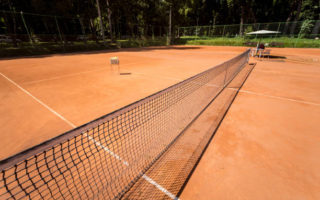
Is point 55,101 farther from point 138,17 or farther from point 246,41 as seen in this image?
point 138,17

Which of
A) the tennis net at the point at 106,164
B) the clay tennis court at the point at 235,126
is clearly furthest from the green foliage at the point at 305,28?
the tennis net at the point at 106,164

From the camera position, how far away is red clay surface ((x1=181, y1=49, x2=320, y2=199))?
2.43 m

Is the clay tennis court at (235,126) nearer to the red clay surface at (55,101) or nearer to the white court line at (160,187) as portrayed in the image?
the red clay surface at (55,101)

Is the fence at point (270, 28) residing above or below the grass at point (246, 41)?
above

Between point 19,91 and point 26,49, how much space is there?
18.5 metres

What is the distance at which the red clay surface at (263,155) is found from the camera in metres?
2.43

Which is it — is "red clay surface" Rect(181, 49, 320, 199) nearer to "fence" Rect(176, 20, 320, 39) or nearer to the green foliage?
"fence" Rect(176, 20, 320, 39)

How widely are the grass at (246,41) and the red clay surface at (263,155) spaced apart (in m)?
27.2

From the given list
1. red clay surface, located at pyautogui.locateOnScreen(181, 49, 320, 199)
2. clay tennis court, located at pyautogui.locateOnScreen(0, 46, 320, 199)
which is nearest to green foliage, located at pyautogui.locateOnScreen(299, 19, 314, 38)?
clay tennis court, located at pyautogui.locateOnScreen(0, 46, 320, 199)

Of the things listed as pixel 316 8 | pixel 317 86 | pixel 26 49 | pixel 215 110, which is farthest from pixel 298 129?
pixel 316 8

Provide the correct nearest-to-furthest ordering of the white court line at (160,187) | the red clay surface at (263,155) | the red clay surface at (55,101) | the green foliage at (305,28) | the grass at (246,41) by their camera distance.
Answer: the white court line at (160,187) < the red clay surface at (263,155) < the red clay surface at (55,101) < the grass at (246,41) < the green foliage at (305,28)

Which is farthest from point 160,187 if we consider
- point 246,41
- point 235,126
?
point 246,41

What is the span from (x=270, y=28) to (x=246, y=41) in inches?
259

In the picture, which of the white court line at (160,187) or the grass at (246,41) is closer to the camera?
the white court line at (160,187)
